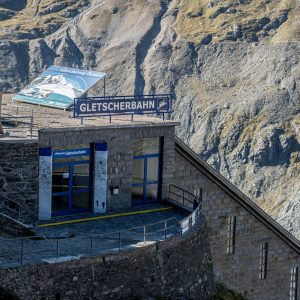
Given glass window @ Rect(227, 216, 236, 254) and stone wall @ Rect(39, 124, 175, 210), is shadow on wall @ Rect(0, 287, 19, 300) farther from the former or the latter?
glass window @ Rect(227, 216, 236, 254)

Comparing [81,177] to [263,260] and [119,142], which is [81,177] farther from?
[263,260]

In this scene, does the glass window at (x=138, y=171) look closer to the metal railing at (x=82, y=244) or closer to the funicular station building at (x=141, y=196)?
the funicular station building at (x=141, y=196)

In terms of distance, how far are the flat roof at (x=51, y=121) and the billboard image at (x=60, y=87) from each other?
441 millimetres

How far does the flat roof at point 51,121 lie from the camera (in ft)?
130

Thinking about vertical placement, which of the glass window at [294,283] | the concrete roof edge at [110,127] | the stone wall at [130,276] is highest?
the concrete roof edge at [110,127]

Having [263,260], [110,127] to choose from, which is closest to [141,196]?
[110,127]

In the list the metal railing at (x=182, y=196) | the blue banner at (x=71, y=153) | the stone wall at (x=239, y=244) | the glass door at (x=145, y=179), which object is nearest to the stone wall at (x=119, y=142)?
the blue banner at (x=71, y=153)

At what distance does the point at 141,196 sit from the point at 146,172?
1.05 metres

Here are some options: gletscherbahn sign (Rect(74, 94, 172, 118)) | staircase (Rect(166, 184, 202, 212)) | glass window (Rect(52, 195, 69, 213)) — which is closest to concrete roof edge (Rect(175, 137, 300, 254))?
staircase (Rect(166, 184, 202, 212))

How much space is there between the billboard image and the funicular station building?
0.56 m

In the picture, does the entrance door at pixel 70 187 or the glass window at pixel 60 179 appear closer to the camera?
the glass window at pixel 60 179

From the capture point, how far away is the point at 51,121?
137 ft

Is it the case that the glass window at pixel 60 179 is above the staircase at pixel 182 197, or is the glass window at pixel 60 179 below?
above

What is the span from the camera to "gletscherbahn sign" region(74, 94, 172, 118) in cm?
4100
